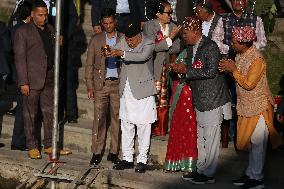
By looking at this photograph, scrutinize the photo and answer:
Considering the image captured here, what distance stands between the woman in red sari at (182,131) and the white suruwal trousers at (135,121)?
0.90 ft

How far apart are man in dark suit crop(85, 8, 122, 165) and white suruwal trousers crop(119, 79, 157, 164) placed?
0.32 meters

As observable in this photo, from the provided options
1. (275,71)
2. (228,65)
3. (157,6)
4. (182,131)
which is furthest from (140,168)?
(275,71)

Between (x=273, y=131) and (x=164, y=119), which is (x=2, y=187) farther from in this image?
(x=273, y=131)

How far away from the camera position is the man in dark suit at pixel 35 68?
8758 millimetres

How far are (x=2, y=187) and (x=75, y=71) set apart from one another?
2689 mm

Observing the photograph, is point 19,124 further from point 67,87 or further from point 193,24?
point 193,24

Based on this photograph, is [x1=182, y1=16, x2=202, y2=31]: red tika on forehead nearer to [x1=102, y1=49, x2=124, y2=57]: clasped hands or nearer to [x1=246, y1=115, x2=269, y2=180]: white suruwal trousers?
[x1=102, y1=49, x2=124, y2=57]: clasped hands

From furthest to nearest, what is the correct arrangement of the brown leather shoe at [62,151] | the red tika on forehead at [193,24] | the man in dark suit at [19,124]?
the brown leather shoe at [62,151]
the man in dark suit at [19,124]
the red tika on forehead at [193,24]

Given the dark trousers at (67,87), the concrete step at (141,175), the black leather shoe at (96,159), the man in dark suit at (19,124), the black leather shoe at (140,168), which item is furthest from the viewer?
the dark trousers at (67,87)

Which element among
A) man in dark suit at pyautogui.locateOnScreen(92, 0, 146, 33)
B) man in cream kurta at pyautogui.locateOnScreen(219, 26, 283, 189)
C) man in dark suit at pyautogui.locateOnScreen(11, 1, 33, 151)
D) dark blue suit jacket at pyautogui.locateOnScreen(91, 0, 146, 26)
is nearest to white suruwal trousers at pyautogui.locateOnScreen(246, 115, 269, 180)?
man in cream kurta at pyautogui.locateOnScreen(219, 26, 283, 189)

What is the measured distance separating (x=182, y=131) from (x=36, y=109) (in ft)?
6.70

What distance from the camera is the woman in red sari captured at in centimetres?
837

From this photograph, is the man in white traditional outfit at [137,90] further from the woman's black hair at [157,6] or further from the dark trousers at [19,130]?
the dark trousers at [19,130]

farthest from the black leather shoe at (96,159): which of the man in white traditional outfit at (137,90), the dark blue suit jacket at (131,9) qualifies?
the dark blue suit jacket at (131,9)
